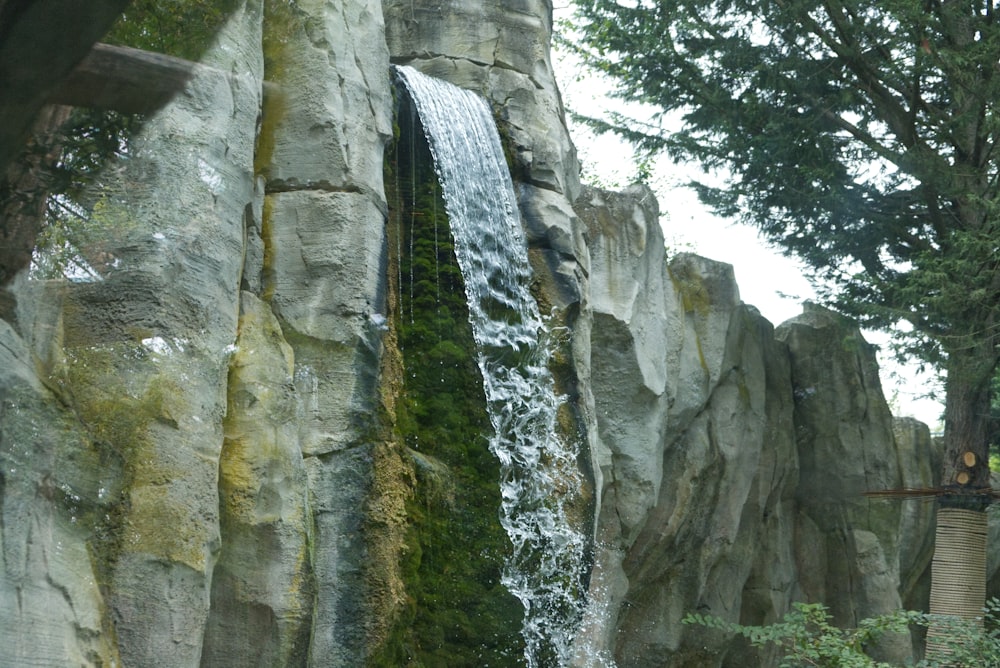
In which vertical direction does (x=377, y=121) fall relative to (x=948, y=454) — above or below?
above

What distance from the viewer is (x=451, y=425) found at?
7.71 meters

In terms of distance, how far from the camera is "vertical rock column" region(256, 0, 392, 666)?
644cm

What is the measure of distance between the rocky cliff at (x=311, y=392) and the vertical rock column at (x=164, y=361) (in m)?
0.01

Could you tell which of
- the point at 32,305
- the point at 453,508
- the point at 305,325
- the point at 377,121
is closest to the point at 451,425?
the point at 453,508

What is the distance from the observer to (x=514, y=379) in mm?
8078

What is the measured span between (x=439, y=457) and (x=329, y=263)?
4.80 feet

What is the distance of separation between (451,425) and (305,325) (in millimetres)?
1349

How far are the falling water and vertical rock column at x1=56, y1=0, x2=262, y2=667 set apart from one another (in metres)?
2.22

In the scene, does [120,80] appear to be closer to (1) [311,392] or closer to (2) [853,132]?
(1) [311,392]

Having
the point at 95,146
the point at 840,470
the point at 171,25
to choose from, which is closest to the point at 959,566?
the point at 840,470

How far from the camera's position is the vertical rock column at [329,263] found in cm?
644

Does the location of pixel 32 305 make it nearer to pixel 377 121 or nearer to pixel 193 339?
pixel 193 339

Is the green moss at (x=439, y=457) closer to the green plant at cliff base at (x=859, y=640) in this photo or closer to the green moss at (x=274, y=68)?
the green moss at (x=274, y=68)

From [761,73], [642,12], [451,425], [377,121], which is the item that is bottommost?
[451,425]
